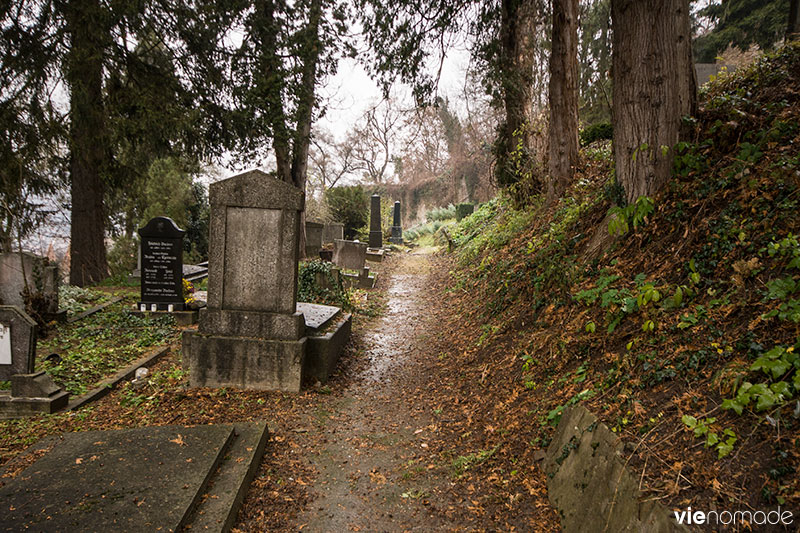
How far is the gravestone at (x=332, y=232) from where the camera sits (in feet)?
65.0

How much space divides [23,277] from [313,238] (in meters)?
9.68

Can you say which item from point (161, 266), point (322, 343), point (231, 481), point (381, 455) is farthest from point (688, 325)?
point (161, 266)

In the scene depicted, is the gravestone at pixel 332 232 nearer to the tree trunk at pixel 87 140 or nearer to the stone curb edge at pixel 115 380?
the tree trunk at pixel 87 140

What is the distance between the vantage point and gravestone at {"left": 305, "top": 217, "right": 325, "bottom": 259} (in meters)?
16.5

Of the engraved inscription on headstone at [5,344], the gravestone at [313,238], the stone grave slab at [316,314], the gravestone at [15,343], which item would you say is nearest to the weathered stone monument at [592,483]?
the stone grave slab at [316,314]

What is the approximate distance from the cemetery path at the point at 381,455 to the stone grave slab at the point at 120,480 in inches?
25.9

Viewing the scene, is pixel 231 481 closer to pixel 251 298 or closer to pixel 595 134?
pixel 251 298

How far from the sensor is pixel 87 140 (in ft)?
33.2

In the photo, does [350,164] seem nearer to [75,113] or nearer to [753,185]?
[75,113]

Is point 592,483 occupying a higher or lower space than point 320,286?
lower

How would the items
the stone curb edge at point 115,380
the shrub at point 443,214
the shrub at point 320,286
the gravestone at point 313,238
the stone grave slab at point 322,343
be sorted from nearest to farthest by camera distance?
the stone curb edge at point 115,380 < the stone grave slab at point 322,343 < the shrub at point 320,286 < the gravestone at point 313,238 < the shrub at point 443,214

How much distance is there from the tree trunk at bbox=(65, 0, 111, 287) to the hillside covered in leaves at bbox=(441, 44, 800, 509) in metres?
9.55

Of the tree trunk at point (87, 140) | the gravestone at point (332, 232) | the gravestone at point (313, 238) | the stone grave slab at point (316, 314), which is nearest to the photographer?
the stone grave slab at point (316, 314)

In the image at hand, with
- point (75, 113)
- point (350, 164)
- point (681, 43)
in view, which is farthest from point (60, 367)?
point (350, 164)
